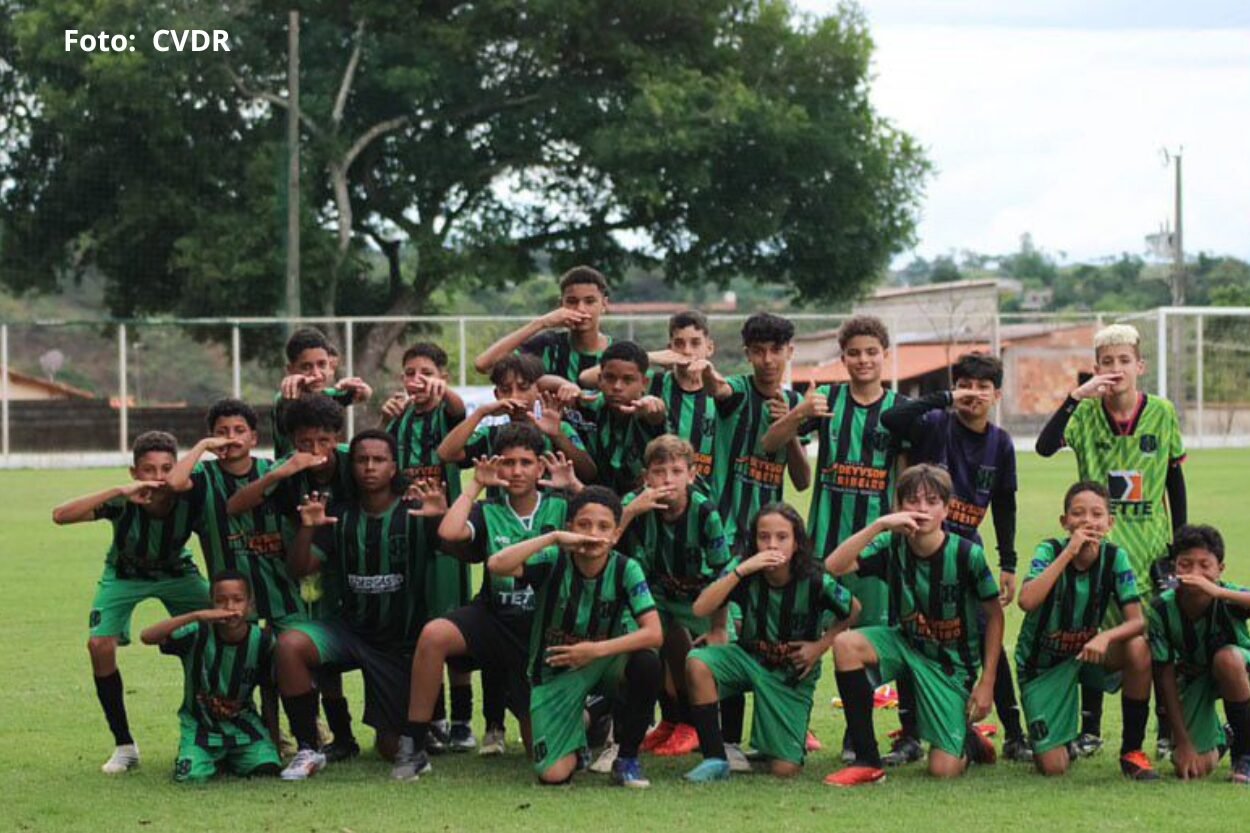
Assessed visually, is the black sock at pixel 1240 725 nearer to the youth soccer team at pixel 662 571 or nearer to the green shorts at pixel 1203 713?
the youth soccer team at pixel 662 571

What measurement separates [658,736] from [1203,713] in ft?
6.67

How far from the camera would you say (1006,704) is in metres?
6.96

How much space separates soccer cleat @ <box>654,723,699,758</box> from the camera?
7098mm

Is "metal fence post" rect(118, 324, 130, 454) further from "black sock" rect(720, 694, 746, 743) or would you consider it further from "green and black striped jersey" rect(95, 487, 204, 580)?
"black sock" rect(720, 694, 746, 743)

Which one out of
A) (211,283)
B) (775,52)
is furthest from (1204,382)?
(211,283)

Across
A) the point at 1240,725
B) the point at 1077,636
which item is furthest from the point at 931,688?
the point at 1240,725

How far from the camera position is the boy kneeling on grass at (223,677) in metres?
6.65

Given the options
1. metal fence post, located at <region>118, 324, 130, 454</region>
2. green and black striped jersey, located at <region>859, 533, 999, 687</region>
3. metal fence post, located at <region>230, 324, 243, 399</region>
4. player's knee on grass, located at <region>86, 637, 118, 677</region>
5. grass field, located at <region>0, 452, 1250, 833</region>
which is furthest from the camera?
metal fence post, located at <region>230, 324, 243, 399</region>

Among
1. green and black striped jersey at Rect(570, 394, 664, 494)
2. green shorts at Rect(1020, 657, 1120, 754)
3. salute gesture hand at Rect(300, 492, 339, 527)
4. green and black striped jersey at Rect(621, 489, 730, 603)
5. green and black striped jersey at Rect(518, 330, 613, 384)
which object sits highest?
green and black striped jersey at Rect(518, 330, 613, 384)

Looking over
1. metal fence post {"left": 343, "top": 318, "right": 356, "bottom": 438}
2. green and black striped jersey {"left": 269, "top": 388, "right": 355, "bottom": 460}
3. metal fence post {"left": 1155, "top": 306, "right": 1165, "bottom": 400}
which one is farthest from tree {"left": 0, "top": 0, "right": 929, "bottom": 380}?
green and black striped jersey {"left": 269, "top": 388, "right": 355, "bottom": 460}

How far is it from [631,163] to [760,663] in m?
27.0

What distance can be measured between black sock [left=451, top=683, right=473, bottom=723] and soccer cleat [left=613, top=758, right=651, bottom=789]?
3.55ft

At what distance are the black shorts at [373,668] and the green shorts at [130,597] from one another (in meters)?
0.49

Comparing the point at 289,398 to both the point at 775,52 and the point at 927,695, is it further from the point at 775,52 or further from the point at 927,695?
the point at 775,52
